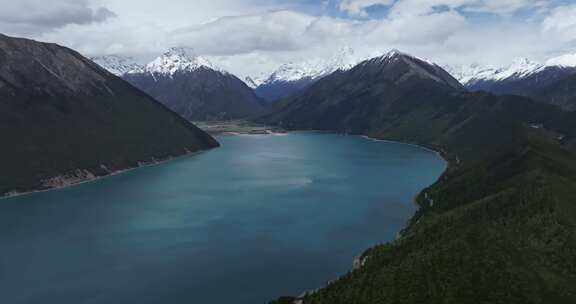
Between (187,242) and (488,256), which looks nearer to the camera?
(488,256)

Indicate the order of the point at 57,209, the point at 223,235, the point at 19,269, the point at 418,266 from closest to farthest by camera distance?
the point at 418,266
the point at 19,269
the point at 223,235
the point at 57,209

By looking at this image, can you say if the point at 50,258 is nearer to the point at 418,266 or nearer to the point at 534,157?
the point at 418,266

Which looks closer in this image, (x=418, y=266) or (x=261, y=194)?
(x=418, y=266)

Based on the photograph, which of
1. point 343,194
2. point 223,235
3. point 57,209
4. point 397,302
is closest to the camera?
point 397,302

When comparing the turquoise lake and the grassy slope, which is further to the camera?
the turquoise lake

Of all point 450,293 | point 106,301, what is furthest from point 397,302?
point 106,301

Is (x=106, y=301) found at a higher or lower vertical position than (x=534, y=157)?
lower

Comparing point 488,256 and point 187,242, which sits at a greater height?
point 488,256

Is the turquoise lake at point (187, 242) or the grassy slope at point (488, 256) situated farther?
the turquoise lake at point (187, 242)
